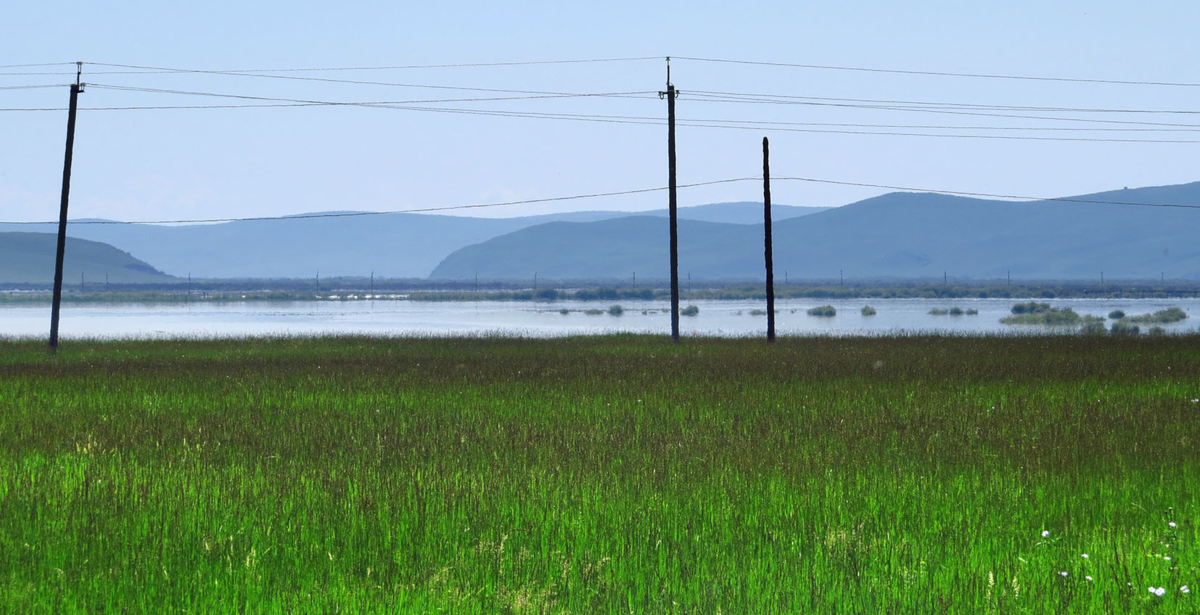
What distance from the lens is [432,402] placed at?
20375 mm

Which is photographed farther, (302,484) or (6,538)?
(302,484)

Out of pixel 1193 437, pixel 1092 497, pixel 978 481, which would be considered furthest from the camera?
pixel 1193 437

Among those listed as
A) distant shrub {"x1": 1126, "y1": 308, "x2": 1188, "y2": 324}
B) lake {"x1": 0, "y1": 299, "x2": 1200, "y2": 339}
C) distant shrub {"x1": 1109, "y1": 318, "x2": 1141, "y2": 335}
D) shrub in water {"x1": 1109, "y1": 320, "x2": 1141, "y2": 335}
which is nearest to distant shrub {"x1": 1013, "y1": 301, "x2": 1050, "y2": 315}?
lake {"x1": 0, "y1": 299, "x2": 1200, "y2": 339}

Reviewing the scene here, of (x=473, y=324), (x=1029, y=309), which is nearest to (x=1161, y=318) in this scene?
(x=1029, y=309)

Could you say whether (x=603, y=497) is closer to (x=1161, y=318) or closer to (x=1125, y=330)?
(x=1125, y=330)

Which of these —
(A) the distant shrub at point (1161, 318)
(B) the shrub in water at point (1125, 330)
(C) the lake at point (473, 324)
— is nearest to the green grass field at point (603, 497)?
(B) the shrub in water at point (1125, 330)

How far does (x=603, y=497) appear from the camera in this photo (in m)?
11.2

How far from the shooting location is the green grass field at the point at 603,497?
8.00 meters

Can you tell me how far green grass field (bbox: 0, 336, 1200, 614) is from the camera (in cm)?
800

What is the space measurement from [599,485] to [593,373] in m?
14.7

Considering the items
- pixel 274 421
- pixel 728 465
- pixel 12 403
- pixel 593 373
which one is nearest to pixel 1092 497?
pixel 728 465

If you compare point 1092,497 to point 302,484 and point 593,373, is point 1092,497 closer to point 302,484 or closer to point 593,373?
point 302,484

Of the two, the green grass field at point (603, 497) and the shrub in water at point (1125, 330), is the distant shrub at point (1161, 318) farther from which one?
the green grass field at point (603, 497)

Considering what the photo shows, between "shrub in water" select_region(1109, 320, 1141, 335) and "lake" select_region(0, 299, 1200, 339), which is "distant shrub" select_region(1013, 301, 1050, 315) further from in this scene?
"shrub in water" select_region(1109, 320, 1141, 335)
